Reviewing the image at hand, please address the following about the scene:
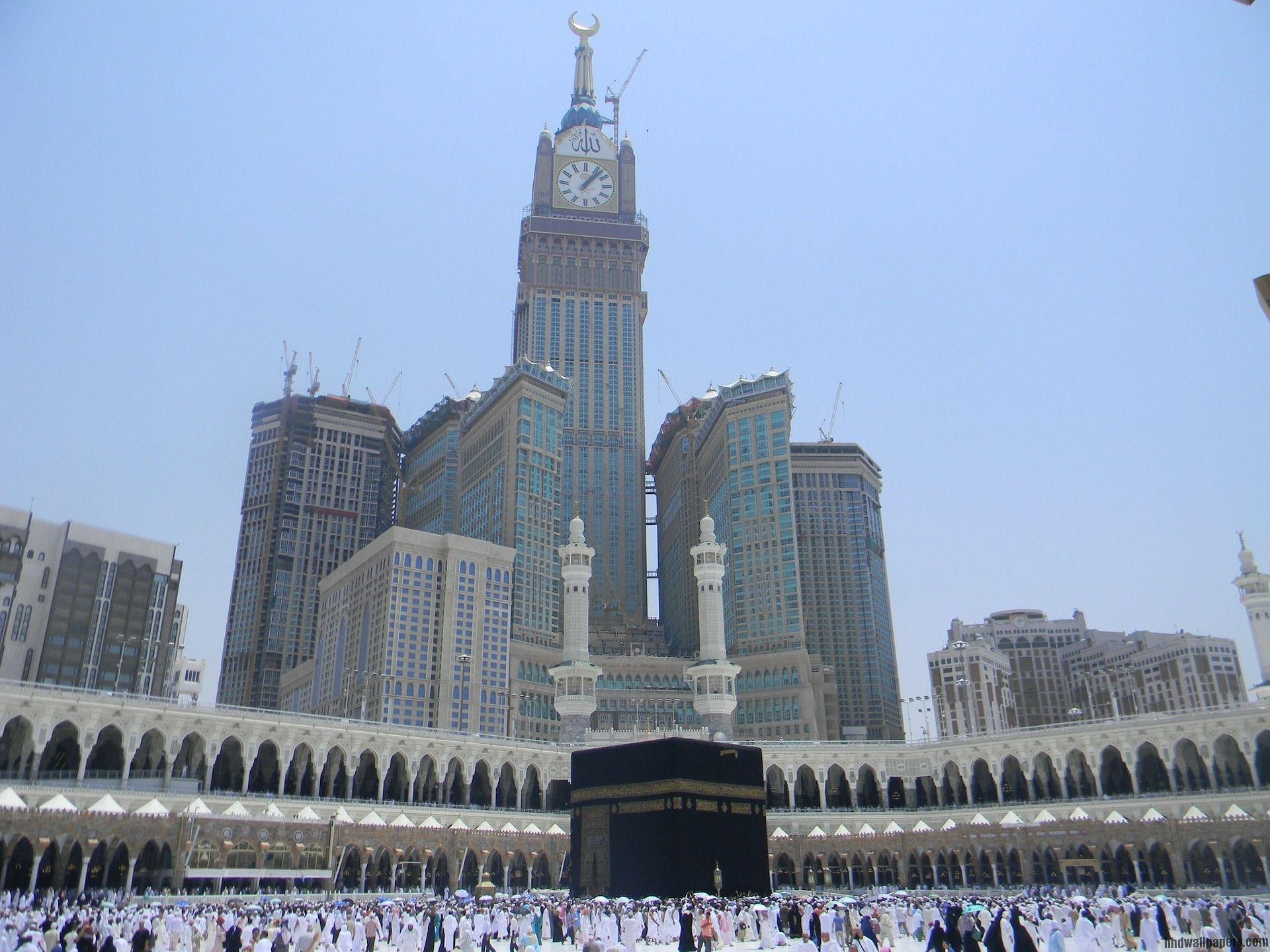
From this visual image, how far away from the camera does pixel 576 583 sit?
221 feet

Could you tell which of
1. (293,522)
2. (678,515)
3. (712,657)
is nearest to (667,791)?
(712,657)

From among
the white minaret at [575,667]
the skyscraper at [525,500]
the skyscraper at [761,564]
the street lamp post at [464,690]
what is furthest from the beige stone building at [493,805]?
the skyscraper at [525,500]

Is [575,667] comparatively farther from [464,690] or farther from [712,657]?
[464,690]

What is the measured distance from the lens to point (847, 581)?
4646 inches

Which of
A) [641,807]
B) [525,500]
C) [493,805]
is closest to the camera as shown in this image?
[641,807]

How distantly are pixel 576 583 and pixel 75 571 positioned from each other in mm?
42569

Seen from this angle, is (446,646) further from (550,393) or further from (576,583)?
(550,393)

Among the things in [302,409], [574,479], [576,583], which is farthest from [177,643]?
[576,583]

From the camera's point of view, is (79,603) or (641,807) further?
(79,603)

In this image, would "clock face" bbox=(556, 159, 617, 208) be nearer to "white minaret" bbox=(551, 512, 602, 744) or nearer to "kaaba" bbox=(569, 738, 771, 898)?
"white minaret" bbox=(551, 512, 602, 744)

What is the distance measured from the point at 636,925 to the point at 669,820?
10478 mm

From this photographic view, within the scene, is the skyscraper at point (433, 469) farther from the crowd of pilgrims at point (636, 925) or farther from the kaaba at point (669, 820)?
A: the crowd of pilgrims at point (636, 925)

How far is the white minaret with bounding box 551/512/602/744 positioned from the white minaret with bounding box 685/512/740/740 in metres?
6.61

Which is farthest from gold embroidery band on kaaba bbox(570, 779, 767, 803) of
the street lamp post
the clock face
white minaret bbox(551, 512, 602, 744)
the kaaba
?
the clock face
